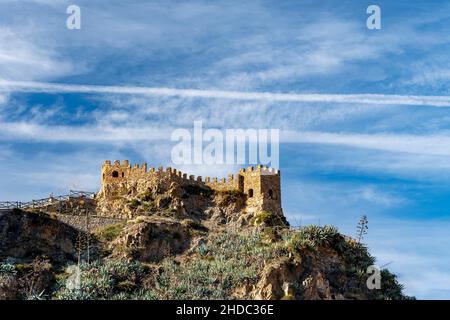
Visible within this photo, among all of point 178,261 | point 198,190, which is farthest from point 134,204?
point 178,261

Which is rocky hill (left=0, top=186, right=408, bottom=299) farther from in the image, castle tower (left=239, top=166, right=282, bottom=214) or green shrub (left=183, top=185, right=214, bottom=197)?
green shrub (left=183, top=185, right=214, bottom=197)

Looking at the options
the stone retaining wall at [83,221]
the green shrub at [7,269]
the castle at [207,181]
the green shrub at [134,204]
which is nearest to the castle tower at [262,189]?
the castle at [207,181]

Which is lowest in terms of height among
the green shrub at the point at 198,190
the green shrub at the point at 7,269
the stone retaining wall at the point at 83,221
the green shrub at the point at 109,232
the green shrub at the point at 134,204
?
the green shrub at the point at 7,269

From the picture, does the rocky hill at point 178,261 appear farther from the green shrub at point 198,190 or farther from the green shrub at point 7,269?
the green shrub at point 198,190

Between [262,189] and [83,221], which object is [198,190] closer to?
[262,189]

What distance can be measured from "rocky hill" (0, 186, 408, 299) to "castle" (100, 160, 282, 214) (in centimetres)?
380

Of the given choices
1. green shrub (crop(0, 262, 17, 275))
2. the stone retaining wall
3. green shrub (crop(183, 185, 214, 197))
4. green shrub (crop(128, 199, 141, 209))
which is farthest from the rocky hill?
green shrub (crop(183, 185, 214, 197))

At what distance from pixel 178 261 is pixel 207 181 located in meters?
15.0

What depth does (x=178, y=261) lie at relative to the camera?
65000 millimetres

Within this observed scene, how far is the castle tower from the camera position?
7569 cm

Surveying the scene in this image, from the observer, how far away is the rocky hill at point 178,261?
58.6 metres

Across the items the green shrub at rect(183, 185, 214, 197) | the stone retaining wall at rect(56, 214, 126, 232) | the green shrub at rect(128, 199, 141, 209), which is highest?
the green shrub at rect(183, 185, 214, 197)
